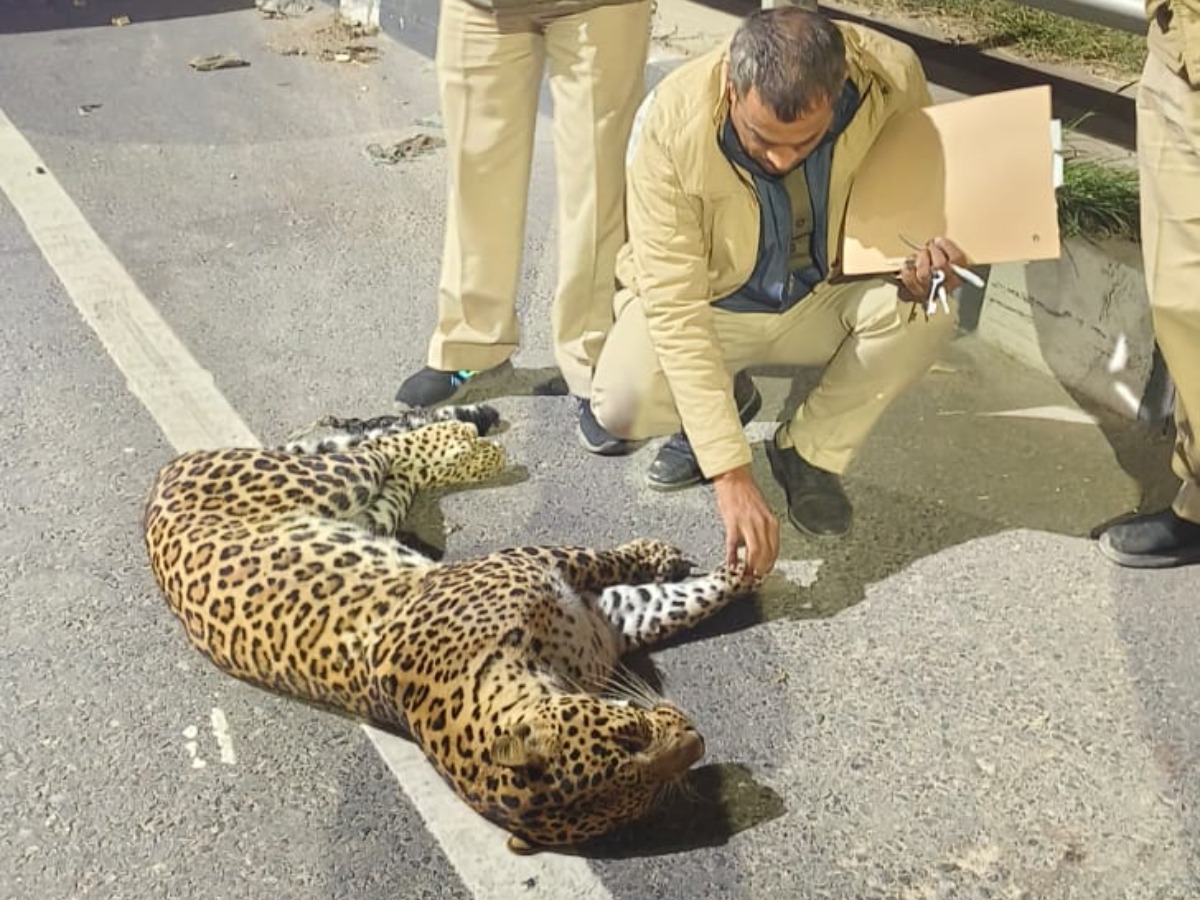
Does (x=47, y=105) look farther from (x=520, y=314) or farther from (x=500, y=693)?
(x=500, y=693)

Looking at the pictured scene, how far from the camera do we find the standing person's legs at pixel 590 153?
3.21m

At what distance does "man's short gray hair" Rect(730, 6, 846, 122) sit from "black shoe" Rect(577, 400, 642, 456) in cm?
117

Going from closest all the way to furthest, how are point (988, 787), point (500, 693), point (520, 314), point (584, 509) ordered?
1. point (500, 693)
2. point (988, 787)
3. point (584, 509)
4. point (520, 314)

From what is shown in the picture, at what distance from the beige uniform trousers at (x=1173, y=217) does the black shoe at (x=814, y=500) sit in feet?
2.47

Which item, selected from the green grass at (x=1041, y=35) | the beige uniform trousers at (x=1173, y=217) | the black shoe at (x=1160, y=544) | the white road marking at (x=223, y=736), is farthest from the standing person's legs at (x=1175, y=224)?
the white road marking at (x=223, y=736)

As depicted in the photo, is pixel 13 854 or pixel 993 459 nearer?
pixel 13 854

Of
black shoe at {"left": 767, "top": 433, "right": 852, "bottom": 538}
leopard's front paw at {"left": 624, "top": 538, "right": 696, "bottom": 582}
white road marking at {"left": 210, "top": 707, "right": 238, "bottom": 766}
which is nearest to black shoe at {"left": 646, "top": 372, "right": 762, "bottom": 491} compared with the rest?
black shoe at {"left": 767, "top": 433, "right": 852, "bottom": 538}

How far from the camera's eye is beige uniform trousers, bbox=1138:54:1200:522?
271 cm

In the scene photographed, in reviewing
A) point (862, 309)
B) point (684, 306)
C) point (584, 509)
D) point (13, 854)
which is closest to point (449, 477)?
point (584, 509)

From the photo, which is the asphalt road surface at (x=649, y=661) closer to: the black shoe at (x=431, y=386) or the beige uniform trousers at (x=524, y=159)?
the black shoe at (x=431, y=386)

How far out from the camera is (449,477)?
10.9ft

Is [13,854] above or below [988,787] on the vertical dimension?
below

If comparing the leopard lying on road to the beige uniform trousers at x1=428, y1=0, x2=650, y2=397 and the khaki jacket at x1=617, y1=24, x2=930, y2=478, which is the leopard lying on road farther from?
the beige uniform trousers at x1=428, y1=0, x2=650, y2=397

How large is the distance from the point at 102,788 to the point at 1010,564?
1.91 metres
